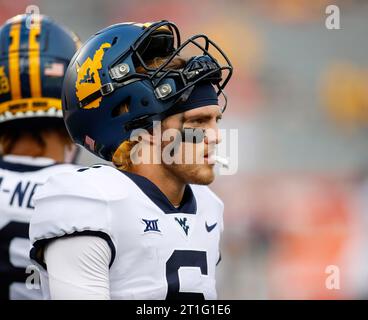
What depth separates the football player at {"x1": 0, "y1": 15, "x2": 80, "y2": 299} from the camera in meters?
3.13

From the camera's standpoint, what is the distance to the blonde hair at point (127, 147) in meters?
2.46

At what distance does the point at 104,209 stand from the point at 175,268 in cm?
29

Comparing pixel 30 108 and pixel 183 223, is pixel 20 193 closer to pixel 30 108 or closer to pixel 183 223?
pixel 30 108

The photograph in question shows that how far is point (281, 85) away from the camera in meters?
8.95

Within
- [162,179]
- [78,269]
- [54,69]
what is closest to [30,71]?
[54,69]

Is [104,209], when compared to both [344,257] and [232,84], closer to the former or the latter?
[344,257]

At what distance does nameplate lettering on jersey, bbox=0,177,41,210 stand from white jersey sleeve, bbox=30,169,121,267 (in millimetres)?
821

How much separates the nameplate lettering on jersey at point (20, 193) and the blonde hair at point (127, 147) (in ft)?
2.29

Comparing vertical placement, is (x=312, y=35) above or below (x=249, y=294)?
above

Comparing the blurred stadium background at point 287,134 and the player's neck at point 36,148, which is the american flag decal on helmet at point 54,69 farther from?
the blurred stadium background at point 287,134

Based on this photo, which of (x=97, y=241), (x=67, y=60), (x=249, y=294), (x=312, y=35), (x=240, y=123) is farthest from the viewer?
(x=312, y=35)

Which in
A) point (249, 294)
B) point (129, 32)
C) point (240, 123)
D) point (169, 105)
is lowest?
point (249, 294)

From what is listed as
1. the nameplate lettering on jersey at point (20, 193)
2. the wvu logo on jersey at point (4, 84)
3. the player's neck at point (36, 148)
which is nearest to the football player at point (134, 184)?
the nameplate lettering on jersey at point (20, 193)

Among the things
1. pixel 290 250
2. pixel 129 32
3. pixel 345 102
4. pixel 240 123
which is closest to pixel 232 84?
pixel 240 123
